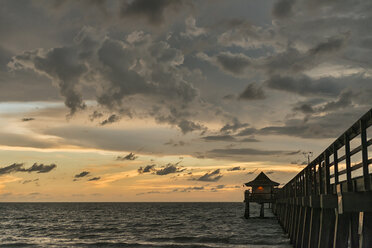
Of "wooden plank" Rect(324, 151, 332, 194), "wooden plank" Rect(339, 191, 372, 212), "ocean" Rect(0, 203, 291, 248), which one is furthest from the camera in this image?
"ocean" Rect(0, 203, 291, 248)

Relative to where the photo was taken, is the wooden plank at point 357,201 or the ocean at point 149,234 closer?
the wooden plank at point 357,201

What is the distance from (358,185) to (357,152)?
562 millimetres

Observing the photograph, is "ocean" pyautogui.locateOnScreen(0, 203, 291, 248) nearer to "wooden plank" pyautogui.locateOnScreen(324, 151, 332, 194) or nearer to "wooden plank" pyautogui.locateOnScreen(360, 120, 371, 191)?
"wooden plank" pyautogui.locateOnScreen(324, 151, 332, 194)

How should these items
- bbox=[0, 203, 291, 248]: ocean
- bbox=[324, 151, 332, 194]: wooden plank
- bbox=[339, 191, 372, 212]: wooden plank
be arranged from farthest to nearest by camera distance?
bbox=[0, 203, 291, 248]: ocean < bbox=[324, 151, 332, 194]: wooden plank < bbox=[339, 191, 372, 212]: wooden plank

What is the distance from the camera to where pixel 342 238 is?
8.53 metres

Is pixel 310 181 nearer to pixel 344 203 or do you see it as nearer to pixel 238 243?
pixel 344 203

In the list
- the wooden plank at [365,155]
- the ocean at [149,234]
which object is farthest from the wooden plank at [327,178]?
the ocean at [149,234]

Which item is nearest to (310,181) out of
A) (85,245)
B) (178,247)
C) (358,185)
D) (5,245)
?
(358,185)

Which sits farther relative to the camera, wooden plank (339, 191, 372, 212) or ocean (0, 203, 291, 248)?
ocean (0, 203, 291, 248)

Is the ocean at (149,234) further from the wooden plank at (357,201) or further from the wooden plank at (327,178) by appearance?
the wooden plank at (357,201)

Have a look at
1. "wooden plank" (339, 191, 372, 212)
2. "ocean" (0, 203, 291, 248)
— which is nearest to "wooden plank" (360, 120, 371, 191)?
"wooden plank" (339, 191, 372, 212)

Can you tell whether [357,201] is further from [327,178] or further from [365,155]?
[327,178]

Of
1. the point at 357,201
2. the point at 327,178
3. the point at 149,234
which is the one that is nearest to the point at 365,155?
the point at 357,201

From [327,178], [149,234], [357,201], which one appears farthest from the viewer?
[149,234]
